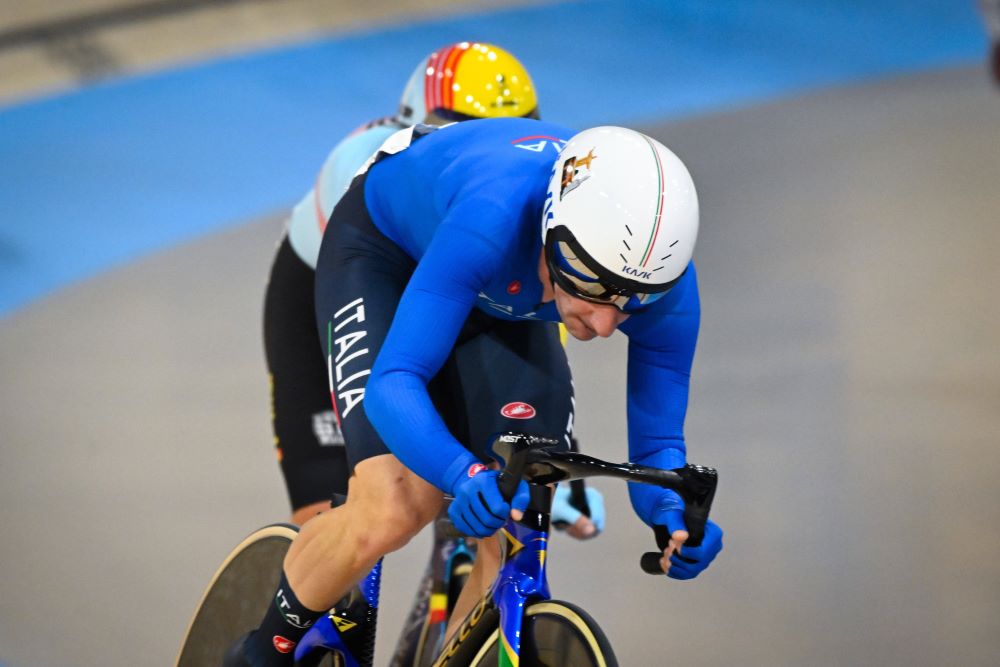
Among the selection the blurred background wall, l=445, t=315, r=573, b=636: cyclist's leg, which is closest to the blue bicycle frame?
l=445, t=315, r=573, b=636: cyclist's leg

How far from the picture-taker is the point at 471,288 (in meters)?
2.33

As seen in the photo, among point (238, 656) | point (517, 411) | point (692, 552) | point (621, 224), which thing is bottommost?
point (238, 656)

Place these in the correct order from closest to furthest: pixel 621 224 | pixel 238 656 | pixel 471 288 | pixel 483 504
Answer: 1. pixel 483 504
2. pixel 621 224
3. pixel 471 288
4. pixel 238 656

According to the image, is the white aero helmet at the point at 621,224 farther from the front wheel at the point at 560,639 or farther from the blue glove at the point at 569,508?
the blue glove at the point at 569,508

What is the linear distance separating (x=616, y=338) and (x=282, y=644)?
3655 millimetres

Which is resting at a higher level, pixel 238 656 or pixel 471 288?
pixel 471 288

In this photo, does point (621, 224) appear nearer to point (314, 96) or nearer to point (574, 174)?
point (574, 174)

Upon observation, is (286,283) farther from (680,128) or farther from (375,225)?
(680,128)

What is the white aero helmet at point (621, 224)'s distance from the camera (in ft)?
7.23

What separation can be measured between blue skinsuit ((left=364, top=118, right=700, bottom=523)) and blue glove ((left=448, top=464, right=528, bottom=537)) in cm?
8

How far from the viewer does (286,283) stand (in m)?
3.46

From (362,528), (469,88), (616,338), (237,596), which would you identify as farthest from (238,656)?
(616,338)

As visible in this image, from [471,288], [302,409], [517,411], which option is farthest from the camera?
[302,409]

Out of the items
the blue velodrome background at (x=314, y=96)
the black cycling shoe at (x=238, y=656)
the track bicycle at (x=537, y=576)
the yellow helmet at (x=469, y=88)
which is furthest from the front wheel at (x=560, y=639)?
the blue velodrome background at (x=314, y=96)
